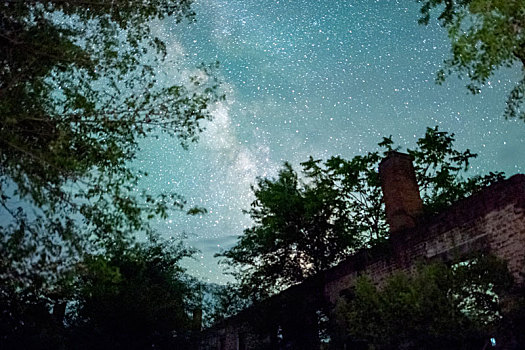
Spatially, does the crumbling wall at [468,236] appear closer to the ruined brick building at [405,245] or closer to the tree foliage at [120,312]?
the ruined brick building at [405,245]

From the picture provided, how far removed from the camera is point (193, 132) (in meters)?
9.18

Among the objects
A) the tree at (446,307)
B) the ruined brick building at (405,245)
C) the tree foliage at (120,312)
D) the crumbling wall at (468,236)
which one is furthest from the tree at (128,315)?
the tree at (446,307)

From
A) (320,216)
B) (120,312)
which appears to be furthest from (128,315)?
(320,216)

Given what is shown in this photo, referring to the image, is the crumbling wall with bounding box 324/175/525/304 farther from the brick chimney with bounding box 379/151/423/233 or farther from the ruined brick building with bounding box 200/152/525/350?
the brick chimney with bounding box 379/151/423/233

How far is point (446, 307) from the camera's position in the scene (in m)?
8.23

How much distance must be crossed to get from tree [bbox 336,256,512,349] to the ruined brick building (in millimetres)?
704

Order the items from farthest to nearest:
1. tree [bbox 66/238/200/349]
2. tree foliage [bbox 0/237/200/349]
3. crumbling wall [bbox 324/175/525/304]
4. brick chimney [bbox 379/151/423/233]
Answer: tree [bbox 66/238/200/349]
tree foliage [bbox 0/237/200/349]
brick chimney [bbox 379/151/423/233]
crumbling wall [bbox 324/175/525/304]

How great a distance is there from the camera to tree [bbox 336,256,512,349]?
320 inches

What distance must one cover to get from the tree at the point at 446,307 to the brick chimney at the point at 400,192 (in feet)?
13.6

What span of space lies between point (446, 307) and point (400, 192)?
5.69m

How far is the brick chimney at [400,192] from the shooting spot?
1313 cm

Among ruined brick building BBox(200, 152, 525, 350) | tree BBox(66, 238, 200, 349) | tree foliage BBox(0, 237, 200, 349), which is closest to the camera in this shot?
ruined brick building BBox(200, 152, 525, 350)

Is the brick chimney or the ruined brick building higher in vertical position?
the brick chimney

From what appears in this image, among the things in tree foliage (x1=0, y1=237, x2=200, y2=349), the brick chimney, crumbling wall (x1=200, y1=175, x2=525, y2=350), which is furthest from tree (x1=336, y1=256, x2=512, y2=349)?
tree foliage (x1=0, y1=237, x2=200, y2=349)
